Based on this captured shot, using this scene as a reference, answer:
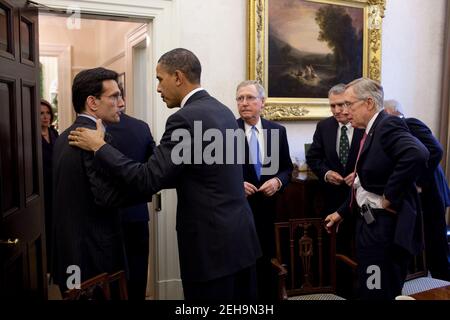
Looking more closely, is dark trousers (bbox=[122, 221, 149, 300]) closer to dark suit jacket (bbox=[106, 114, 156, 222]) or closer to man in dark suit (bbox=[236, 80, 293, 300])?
dark suit jacket (bbox=[106, 114, 156, 222])

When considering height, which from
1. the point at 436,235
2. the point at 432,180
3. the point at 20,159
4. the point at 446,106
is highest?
the point at 446,106

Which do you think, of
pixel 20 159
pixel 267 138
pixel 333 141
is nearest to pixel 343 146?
pixel 333 141

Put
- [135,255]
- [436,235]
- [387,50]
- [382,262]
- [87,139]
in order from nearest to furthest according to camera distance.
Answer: [87,139], [382,262], [135,255], [436,235], [387,50]

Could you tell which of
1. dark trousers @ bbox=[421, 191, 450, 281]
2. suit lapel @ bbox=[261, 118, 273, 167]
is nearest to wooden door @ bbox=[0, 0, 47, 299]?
suit lapel @ bbox=[261, 118, 273, 167]

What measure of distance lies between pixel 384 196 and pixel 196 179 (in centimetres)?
112

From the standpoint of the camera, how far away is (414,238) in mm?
2520

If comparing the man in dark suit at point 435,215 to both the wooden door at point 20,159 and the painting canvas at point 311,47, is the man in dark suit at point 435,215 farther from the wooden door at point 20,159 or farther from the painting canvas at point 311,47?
the wooden door at point 20,159

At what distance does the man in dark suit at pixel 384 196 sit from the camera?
2.40 meters

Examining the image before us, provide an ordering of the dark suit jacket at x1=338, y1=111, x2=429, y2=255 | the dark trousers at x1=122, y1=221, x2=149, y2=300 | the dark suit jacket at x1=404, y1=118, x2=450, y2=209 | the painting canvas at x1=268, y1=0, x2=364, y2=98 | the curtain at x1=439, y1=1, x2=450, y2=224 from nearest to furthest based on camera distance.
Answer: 1. the dark suit jacket at x1=338, y1=111, x2=429, y2=255
2. the dark trousers at x1=122, y1=221, x2=149, y2=300
3. the dark suit jacket at x1=404, y1=118, x2=450, y2=209
4. the painting canvas at x1=268, y1=0, x2=364, y2=98
5. the curtain at x1=439, y1=1, x2=450, y2=224

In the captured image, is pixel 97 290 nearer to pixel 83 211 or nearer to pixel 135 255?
pixel 83 211

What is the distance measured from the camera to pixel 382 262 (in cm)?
249

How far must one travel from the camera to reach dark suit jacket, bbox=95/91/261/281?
190 centimetres

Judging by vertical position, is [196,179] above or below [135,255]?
above

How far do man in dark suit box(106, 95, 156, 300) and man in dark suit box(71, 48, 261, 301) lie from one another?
3.46 feet
